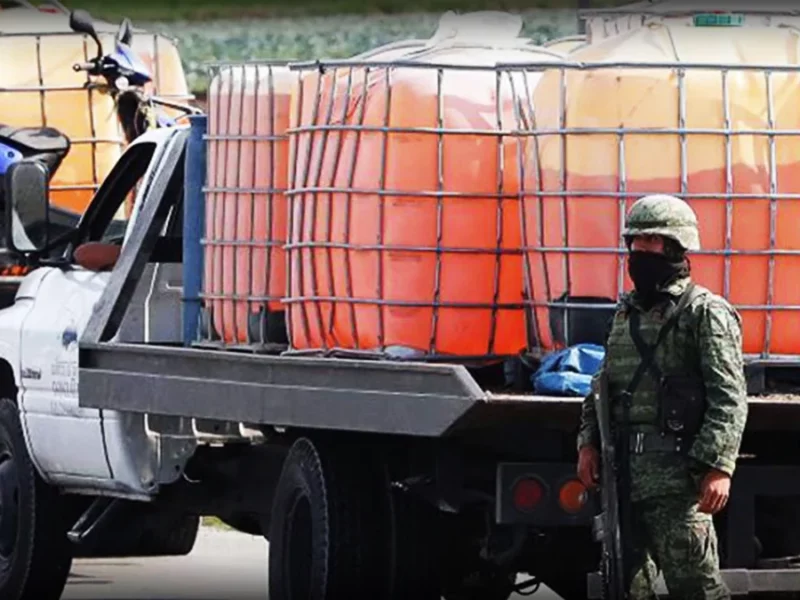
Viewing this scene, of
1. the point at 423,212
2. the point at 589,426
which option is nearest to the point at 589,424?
the point at 589,426

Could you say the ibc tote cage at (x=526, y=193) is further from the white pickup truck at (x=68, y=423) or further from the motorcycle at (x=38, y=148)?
the motorcycle at (x=38, y=148)

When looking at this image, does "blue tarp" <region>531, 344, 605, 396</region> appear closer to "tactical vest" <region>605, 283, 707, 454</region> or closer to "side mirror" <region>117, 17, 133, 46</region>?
"tactical vest" <region>605, 283, 707, 454</region>

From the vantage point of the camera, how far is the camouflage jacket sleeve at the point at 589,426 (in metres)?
8.52

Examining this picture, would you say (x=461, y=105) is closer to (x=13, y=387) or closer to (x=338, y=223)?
(x=338, y=223)

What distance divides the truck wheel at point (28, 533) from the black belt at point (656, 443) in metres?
4.33

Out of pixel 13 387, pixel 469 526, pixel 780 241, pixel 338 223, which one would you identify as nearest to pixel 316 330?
pixel 338 223

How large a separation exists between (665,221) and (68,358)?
4.05 m

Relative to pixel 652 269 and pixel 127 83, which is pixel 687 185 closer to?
pixel 652 269

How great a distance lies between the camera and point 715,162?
8945mm

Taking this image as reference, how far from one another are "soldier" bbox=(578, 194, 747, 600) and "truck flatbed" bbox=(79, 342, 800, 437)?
0.27 m

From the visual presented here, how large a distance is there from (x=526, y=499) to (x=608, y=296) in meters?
0.74

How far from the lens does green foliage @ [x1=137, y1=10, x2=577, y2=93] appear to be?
83.7 feet

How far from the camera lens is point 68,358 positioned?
11.8 metres

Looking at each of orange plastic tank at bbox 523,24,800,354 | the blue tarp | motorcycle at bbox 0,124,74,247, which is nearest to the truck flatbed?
the blue tarp
